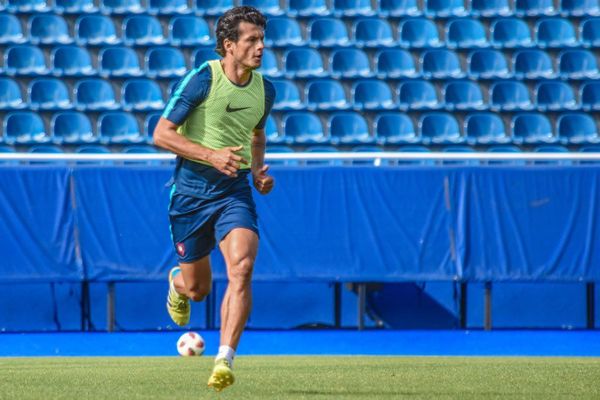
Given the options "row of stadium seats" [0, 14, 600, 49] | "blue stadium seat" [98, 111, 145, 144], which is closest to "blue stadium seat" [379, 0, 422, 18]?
"row of stadium seats" [0, 14, 600, 49]

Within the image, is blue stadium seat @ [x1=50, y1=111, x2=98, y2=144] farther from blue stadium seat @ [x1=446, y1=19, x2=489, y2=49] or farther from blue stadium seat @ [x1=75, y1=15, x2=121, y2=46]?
blue stadium seat @ [x1=446, y1=19, x2=489, y2=49]

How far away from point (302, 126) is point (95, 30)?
129 inches

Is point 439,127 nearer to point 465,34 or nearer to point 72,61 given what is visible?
point 465,34

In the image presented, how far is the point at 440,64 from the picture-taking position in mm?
15734

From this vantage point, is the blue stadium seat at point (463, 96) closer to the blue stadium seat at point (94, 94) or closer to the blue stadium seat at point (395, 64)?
the blue stadium seat at point (395, 64)

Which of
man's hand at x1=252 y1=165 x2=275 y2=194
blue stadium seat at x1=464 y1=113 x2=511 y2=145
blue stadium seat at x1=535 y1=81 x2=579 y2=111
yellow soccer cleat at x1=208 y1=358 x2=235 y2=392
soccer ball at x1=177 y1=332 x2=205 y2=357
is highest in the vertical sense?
man's hand at x1=252 y1=165 x2=275 y2=194

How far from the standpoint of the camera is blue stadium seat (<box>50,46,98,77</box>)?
50.5 ft

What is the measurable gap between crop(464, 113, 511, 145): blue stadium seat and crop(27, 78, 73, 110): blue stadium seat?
515 cm

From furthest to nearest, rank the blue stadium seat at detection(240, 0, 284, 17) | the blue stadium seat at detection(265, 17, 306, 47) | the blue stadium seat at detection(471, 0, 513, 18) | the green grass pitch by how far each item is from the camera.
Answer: the blue stadium seat at detection(471, 0, 513, 18) → the blue stadium seat at detection(240, 0, 284, 17) → the blue stadium seat at detection(265, 17, 306, 47) → the green grass pitch

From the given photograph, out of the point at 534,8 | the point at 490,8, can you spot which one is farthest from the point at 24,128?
the point at 534,8

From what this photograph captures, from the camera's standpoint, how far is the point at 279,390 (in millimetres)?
5543

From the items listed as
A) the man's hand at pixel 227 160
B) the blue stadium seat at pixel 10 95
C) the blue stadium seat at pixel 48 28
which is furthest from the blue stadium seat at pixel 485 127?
the man's hand at pixel 227 160

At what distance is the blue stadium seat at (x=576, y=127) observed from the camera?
15.2 m

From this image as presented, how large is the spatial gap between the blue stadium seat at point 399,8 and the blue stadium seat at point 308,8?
30.7 inches
